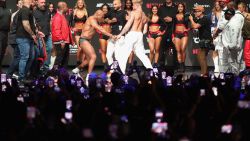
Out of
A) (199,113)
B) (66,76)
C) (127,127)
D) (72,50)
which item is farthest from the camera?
(72,50)

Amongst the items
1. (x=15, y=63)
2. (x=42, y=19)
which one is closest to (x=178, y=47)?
(x=42, y=19)

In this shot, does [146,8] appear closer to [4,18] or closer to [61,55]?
[61,55]

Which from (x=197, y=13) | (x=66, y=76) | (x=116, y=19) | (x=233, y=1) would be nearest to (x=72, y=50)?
(x=116, y=19)

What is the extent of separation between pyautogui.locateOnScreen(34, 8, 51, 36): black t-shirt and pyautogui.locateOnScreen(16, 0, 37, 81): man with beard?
1.85m

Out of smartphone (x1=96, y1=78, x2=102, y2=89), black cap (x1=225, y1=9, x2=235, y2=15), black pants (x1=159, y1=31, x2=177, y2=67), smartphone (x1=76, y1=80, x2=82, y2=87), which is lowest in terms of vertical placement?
black pants (x1=159, y1=31, x2=177, y2=67)

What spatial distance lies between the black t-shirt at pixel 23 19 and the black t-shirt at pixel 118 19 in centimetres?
293

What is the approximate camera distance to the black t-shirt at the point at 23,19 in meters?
10.9

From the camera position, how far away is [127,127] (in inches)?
77.8

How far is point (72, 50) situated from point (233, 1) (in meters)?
5.47

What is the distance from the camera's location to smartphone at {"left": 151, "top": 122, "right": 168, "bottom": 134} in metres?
2.02

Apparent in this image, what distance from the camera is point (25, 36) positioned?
11.2 metres

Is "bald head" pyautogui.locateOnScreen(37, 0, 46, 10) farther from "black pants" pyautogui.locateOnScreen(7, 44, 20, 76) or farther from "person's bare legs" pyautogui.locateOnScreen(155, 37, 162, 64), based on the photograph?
"person's bare legs" pyautogui.locateOnScreen(155, 37, 162, 64)

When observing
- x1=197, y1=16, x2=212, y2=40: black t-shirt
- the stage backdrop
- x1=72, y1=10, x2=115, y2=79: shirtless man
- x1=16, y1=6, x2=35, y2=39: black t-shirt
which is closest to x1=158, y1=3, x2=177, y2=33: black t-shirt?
the stage backdrop

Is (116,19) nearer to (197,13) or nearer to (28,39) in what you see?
(197,13)
